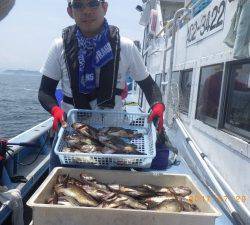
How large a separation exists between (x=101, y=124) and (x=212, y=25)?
219 cm

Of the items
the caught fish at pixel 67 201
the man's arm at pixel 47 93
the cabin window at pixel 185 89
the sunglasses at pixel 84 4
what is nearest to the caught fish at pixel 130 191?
the caught fish at pixel 67 201

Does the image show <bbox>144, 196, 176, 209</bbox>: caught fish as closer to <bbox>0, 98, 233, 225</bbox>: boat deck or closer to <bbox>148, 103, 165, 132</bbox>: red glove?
<bbox>148, 103, 165, 132</bbox>: red glove

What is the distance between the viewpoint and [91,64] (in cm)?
357

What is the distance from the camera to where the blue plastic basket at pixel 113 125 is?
2.86 m

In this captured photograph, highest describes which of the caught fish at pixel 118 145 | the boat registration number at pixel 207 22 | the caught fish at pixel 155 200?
the boat registration number at pixel 207 22

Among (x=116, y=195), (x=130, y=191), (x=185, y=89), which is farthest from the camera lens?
(x=185, y=89)

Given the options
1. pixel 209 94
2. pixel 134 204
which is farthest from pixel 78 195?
pixel 209 94

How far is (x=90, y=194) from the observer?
2684 millimetres

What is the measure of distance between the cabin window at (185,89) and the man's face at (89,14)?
120 inches

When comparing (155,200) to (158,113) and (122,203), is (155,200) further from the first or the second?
(158,113)

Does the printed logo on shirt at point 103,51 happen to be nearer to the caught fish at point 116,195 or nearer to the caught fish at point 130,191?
the caught fish at point 116,195

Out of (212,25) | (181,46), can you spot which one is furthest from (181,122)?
(212,25)

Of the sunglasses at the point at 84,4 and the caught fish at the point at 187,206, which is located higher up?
the sunglasses at the point at 84,4

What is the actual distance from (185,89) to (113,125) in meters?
3.38
